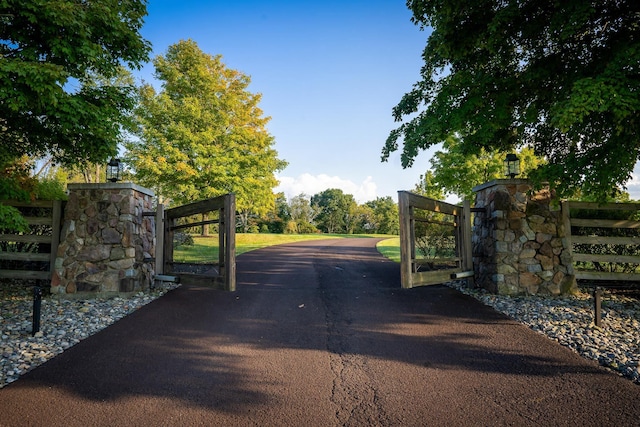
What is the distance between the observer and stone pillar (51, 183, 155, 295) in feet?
20.1

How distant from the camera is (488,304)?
5637mm

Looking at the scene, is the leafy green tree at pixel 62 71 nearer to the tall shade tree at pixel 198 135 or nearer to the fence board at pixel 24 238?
the fence board at pixel 24 238

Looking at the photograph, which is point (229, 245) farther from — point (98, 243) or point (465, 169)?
point (465, 169)

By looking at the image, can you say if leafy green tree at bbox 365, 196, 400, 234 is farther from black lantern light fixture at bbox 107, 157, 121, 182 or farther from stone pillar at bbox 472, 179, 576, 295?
black lantern light fixture at bbox 107, 157, 121, 182

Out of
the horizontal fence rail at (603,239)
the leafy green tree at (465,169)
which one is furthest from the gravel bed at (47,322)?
the leafy green tree at (465,169)

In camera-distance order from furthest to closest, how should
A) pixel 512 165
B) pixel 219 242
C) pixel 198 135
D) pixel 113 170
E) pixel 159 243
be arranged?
pixel 198 135
pixel 113 170
pixel 159 243
pixel 512 165
pixel 219 242

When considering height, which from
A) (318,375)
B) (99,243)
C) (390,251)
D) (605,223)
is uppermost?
(605,223)

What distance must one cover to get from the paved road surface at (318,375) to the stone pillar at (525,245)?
1467mm

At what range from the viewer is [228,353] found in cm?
360

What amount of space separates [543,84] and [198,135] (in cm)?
1382

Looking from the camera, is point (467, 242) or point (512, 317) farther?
point (467, 242)

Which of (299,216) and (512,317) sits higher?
(299,216)

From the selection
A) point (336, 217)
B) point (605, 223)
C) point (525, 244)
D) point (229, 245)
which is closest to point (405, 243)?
point (525, 244)

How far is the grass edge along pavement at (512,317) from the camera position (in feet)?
11.3
